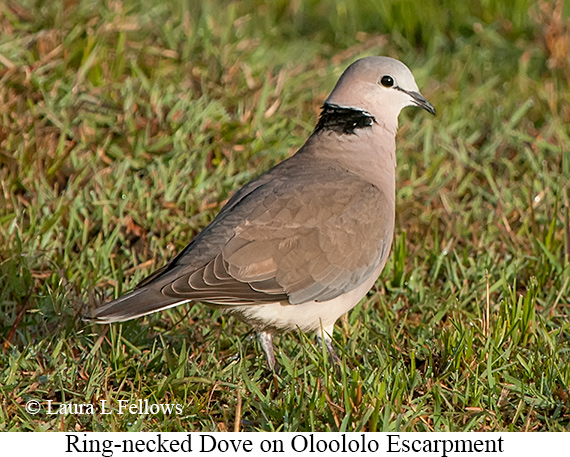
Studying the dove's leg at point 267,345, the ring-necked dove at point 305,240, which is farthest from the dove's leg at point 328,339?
the dove's leg at point 267,345

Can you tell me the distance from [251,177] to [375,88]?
1.24m

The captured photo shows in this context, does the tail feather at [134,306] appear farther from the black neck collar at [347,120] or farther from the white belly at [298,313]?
the black neck collar at [347,120]

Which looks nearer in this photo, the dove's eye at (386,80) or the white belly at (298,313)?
the white belly at (298,313)

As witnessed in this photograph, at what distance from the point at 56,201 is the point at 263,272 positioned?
161cm

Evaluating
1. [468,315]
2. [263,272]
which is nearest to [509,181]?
[468,315]

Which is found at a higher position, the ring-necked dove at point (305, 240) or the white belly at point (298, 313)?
the ring-necked dove at point (305, 240)

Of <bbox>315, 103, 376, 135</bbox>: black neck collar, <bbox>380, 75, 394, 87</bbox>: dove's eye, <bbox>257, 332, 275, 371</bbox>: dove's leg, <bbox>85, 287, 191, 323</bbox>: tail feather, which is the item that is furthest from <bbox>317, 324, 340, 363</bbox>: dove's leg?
<bbox>380, 75, 394, 87</bbox>: dove's eye

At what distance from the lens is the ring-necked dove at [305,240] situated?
371 cm

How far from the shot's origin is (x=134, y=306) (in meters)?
3.57

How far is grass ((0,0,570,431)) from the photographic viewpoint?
11.9 feet

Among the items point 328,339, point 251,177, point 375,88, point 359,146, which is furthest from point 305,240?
point 251,177

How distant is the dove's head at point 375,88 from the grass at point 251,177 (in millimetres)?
726

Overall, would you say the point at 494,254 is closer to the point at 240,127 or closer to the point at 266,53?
the point at 240,127

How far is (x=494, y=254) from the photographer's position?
16.0 ft
